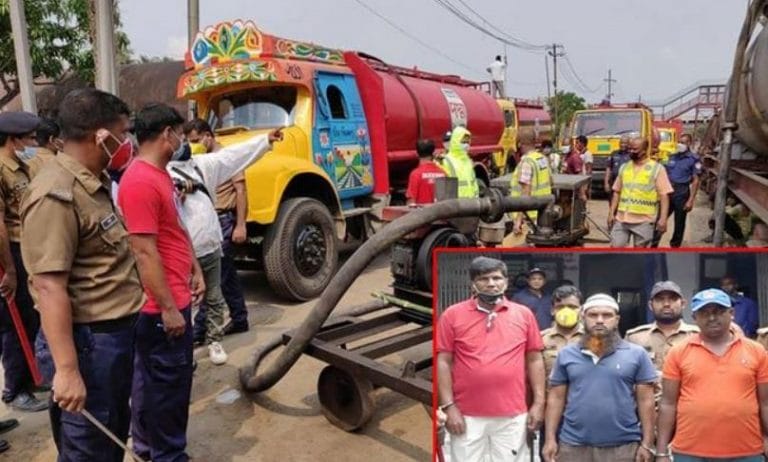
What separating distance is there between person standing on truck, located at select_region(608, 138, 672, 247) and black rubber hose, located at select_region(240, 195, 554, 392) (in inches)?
74.6

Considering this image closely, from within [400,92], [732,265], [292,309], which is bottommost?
[292,309]

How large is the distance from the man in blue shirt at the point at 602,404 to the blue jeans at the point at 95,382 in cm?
145

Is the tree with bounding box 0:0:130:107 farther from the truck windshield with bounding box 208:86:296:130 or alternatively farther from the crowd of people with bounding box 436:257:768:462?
the crowd of people with bounding box 436:257:768:462

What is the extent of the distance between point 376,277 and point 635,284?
4929mm

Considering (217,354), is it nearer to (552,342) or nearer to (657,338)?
(552,342)

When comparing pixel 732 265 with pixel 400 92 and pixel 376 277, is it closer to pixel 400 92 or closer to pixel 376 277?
pixel 376 277

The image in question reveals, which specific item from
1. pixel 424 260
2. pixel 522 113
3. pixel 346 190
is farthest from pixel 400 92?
pixel 522 113

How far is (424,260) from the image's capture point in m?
3.33

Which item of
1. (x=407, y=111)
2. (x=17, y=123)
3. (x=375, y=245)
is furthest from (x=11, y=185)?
(x=407, y=111)

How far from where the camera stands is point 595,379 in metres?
1.92

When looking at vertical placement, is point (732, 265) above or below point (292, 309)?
above

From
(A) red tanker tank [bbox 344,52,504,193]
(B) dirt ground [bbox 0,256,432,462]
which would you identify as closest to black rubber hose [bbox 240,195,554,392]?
(B) dirt ground [bbox 0,256,432,462]

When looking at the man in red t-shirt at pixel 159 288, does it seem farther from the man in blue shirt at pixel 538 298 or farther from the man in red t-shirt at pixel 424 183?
the man in red t-shirt at pixel 424 183

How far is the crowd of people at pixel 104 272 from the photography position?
2.00 metres
